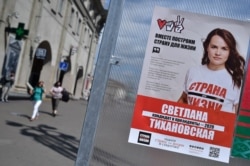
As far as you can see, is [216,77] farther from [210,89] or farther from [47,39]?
[47,39]

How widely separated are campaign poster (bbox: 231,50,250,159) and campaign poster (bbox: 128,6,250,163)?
0.09 m

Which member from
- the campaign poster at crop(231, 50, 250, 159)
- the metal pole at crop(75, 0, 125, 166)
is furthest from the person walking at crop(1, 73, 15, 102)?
the campaign poster at crop(231, 50, 250, 159)

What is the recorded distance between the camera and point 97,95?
11.8ft

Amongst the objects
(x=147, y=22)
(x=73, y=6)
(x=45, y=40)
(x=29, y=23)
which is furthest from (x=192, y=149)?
(x=73, y=6)

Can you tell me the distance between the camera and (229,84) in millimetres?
3783

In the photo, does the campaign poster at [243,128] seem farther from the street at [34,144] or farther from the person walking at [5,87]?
the person walking at [5,87]

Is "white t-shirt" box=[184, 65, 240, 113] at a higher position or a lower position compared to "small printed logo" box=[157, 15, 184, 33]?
lower

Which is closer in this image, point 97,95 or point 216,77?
point 97,95

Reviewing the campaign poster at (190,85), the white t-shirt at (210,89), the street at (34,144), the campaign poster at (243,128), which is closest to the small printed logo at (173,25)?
the campaign poster at (190,85)

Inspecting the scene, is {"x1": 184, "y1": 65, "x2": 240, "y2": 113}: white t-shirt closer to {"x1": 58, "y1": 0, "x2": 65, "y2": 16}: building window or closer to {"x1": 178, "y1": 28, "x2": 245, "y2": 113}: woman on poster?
{"x1": 178, "y1": 28, "x2": 245, "y2": 113}: woman on poster

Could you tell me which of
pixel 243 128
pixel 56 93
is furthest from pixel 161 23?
pixel 56 93

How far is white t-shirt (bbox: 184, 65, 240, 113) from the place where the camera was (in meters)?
3.76

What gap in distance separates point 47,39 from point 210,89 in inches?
857

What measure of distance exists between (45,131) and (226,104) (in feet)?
27.5
